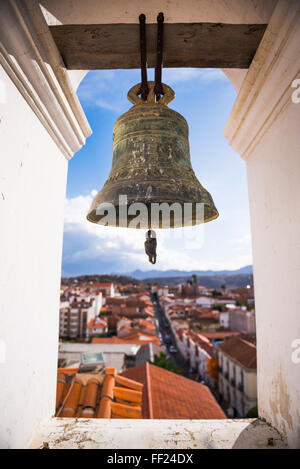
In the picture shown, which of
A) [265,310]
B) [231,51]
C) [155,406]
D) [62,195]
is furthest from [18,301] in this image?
[155,406]

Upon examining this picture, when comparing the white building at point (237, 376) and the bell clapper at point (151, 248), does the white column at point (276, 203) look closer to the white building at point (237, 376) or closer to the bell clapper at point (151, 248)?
the bell clapper at point (151, 248)

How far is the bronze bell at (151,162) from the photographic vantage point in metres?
1.54

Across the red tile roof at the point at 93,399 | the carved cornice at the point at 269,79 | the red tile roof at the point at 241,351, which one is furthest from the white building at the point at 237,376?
the carved cornice at the point at 269,79

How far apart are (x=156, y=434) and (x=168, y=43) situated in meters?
2.25

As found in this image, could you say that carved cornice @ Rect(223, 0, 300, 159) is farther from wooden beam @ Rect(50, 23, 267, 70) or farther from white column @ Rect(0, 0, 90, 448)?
white column @ Rect(0, 0, 90, 448)

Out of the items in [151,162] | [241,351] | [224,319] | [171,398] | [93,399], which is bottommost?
[224,319]

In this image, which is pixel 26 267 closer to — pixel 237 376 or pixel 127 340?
pixel 237 376

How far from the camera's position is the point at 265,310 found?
178cm


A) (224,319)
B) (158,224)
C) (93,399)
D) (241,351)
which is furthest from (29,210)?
(224,319)

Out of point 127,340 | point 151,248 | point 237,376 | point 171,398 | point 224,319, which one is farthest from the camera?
point 224,319

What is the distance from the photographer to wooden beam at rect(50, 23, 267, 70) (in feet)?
5.16

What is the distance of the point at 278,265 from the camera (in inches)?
62.7

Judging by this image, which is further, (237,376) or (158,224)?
(237,376)

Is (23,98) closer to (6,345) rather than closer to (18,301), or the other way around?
(18,301)
